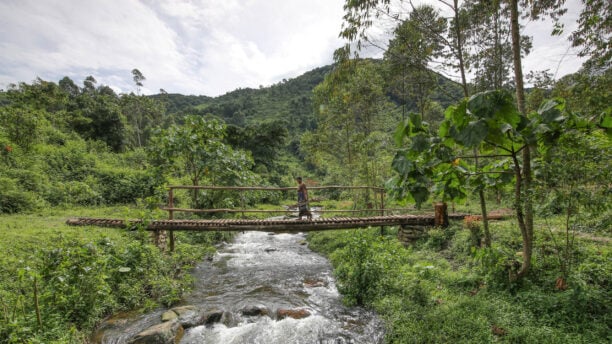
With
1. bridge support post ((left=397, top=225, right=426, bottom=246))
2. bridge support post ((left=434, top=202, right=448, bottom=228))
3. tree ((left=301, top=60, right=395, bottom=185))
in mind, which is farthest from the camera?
tree ((left=301, top=60, right=395, bottom=185))

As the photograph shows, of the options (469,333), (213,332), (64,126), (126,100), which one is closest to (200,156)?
(213,332)

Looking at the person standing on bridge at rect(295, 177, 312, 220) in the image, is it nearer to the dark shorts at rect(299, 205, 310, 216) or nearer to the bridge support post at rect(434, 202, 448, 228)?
the dark shorts at rect(299, 205, 310, 216)

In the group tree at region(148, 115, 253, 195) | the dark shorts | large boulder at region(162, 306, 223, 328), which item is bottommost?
large boulder at region(162, 306, 223, 328)

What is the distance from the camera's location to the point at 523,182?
12.5ft

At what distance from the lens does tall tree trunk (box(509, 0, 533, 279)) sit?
3.50 metres

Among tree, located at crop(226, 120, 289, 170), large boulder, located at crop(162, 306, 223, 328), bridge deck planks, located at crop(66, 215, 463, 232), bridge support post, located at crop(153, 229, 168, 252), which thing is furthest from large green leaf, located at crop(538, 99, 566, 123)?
tree, located at crop(226, 120, 289, 170)

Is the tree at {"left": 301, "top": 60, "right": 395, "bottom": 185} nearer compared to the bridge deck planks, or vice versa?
the bridge deck planks

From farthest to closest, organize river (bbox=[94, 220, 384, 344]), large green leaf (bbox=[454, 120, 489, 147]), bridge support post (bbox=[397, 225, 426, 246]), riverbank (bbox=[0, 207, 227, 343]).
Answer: bridge support post (bbox=[397, 225, 426, 246]) → river (bbox=[94, 220, 384, 344]) → riverbank (bbox=[0, 207, 227, 343]) → large green leaf (bbox=[454, 120, 489, 147])

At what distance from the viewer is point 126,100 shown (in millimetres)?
35094

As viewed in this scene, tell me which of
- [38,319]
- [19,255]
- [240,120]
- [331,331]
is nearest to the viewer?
[38,319]

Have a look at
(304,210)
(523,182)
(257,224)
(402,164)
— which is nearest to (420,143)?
(402,164)

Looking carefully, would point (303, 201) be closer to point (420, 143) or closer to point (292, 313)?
point (292, 313)

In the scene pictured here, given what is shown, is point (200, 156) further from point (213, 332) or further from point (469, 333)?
point (469, 333)

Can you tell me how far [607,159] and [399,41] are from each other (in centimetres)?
440
